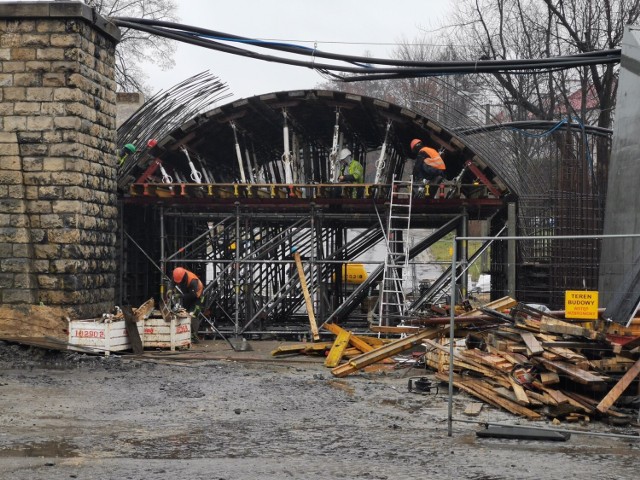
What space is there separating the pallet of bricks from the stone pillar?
8.91 metres

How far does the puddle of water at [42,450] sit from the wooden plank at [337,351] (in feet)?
24.5

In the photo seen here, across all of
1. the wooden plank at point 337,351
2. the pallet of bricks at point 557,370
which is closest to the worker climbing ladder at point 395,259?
the wooden plank at point 337,351

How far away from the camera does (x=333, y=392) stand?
13.7 metres

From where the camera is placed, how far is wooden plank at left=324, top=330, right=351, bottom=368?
16.6 metres

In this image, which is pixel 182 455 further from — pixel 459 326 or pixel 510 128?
pixel 510 128

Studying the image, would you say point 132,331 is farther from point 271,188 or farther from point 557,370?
point 557,370

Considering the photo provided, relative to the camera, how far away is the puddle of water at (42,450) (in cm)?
905

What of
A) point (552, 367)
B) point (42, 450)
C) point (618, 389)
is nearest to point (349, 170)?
point (552, 367)

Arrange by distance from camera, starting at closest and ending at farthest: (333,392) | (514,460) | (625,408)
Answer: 1. (514,460)
2. (625,408)
3. (333,392)

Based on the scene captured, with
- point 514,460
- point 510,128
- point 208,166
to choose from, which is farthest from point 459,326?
point 510,128

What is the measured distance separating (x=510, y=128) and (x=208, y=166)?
32.8ft

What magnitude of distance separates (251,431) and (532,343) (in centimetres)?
420

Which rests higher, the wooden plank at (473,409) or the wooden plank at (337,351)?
the wooden plank at (337,351)

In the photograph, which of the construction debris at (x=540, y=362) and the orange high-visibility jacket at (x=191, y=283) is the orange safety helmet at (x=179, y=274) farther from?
the construction debris at (x=540, y=362)
